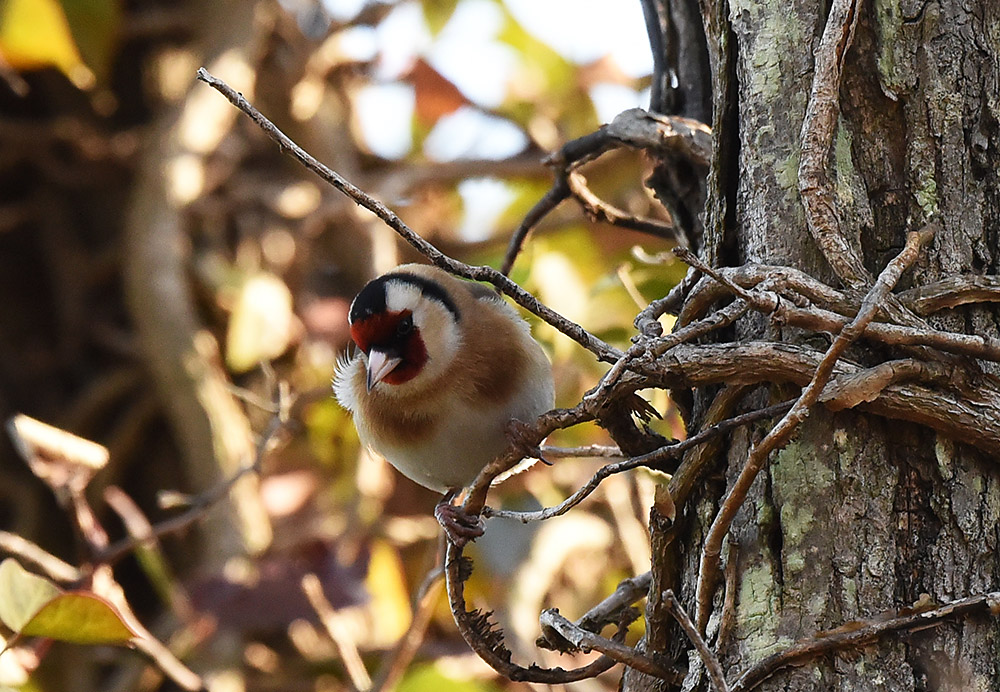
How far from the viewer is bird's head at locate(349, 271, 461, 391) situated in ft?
5.65

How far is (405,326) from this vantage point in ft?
5.77

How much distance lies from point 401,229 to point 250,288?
6.61ft

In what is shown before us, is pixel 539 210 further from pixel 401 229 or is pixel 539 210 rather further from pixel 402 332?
pixel 401 229

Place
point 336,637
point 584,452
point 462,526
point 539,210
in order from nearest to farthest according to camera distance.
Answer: point 462,526, point 584,452, point 539,210, point 336,637

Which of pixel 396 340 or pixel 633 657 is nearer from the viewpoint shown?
pixel 633 657

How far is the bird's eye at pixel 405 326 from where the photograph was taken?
1747 millimetres

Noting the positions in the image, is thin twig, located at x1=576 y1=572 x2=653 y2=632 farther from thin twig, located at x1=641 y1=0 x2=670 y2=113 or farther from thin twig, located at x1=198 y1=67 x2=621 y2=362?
thin twig, located at x1=641 y1=0 x2=670 y2=113

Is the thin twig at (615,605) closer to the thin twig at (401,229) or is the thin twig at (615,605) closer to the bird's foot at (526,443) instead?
the bird's foot at (526,443)

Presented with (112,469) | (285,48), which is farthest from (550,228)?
(112,469)

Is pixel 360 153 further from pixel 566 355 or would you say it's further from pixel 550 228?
pixel 566 355

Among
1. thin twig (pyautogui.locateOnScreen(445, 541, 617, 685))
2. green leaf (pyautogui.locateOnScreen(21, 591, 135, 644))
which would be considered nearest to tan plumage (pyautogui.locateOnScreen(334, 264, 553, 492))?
thin twig (pyautogui.locateOnScreen(445, 541, 617, 685))

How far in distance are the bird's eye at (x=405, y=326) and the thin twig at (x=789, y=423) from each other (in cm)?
80

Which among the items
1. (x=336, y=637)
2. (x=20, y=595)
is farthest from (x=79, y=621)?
(x=336, y=637)

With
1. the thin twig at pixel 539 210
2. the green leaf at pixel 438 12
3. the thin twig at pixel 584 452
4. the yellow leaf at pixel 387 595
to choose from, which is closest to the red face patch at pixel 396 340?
the thin twig at pixel 539 210
